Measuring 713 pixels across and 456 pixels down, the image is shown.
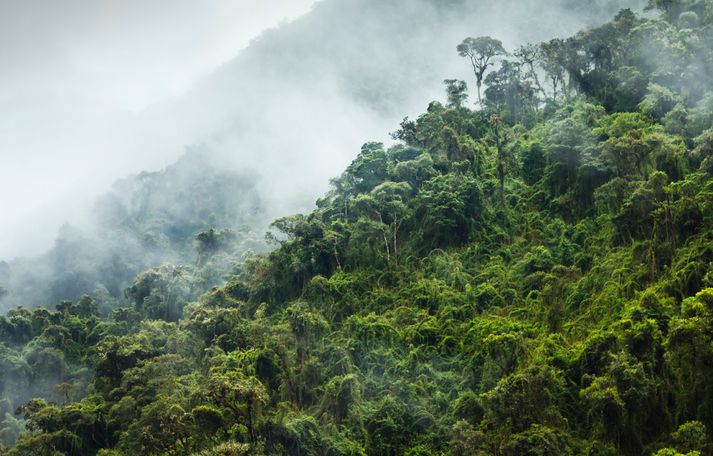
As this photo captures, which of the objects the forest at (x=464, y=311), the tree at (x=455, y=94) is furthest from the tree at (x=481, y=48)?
the tree at (x=455, y=94)

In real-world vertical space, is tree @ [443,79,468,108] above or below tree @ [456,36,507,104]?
below

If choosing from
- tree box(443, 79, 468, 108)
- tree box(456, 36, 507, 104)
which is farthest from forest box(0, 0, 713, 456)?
tree box(456, 36, 507, 104)

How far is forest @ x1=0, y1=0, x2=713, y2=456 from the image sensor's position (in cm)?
2359

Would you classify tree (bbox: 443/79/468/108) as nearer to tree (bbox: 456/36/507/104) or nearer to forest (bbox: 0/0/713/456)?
forest (bbox: 0/0/713/456)

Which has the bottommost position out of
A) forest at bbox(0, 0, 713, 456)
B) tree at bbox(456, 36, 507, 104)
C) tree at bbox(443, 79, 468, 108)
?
forest at bbox(0, 0, 713, 456)

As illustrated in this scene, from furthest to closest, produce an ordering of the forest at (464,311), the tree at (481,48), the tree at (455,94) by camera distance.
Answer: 1. the tree at (481,48)
2. the tree at (455,94)
3. the forest at (464,311)

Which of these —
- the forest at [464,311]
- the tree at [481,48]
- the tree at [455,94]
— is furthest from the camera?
the tree at [481,48]

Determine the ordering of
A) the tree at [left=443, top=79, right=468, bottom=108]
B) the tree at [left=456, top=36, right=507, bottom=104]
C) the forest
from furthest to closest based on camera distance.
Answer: the tree at [left=456, top=36, right=507, bottom=104], the tree at [left=443, top=79, right=468, bottom=108], the forest

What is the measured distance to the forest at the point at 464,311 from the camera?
23.6 m

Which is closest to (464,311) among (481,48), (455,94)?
(455,94)

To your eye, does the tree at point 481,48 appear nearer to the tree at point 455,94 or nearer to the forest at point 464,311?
the forest at point 464,311

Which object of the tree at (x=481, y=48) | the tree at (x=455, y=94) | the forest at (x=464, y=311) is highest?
the tree at (x=481, y=48)

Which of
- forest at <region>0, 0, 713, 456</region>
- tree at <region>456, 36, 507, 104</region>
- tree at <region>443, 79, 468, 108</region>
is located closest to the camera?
forest at <region>0, 0, 713, 456</region>

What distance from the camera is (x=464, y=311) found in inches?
1345
